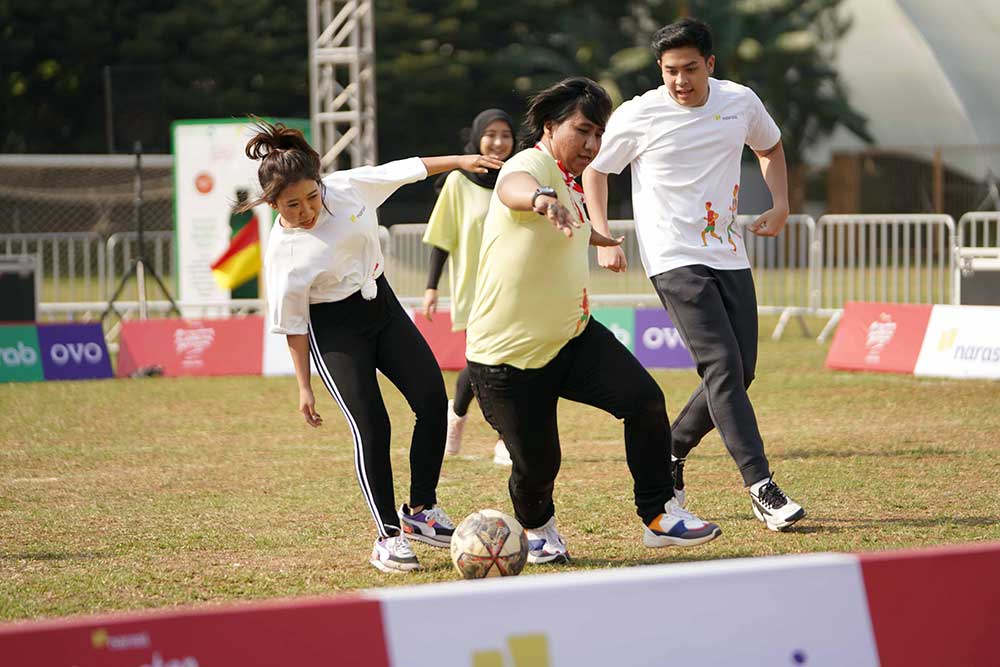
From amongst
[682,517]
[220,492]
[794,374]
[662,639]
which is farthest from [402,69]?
[662,639]

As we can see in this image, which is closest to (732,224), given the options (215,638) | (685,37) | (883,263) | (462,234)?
(685,37)

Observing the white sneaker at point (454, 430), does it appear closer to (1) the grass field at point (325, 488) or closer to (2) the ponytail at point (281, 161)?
(1) the grass field at point (325, 488)

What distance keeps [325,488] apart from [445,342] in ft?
19.4

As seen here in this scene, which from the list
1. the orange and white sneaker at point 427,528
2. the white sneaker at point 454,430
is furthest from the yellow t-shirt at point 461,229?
the orange and white sneaker at point 427,528

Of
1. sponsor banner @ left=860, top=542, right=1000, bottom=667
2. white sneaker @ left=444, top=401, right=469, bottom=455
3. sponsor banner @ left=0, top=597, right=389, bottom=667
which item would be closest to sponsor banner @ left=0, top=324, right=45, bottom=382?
white sneaker @ left=444, top=401, right=469, bottom=455

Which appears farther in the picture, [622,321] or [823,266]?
[823,266]

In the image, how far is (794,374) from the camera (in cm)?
1282

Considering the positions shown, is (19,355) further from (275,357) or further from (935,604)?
(935,604)

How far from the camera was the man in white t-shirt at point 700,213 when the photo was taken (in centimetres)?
618

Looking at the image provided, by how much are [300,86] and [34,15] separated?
21.0 feet

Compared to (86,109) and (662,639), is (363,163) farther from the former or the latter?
(86,109)

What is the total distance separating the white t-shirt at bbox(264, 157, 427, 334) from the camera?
5.49m

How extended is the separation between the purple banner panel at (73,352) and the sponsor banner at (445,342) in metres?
3.10

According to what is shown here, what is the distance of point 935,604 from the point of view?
3.37 m
